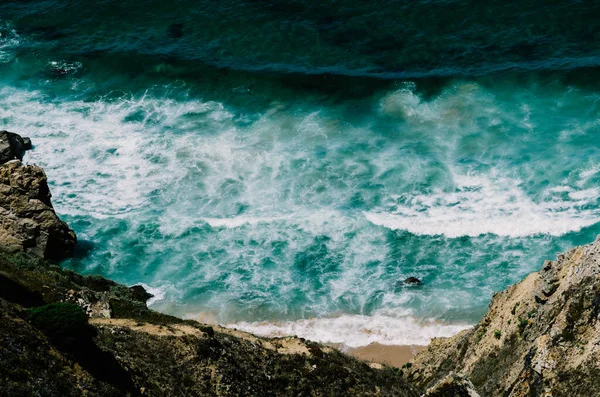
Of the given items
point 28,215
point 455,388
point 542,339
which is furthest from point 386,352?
point 28,215

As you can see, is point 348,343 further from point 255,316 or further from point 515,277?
point 515,277

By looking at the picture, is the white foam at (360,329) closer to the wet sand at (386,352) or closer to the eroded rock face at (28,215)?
the wet sand at (386,352)

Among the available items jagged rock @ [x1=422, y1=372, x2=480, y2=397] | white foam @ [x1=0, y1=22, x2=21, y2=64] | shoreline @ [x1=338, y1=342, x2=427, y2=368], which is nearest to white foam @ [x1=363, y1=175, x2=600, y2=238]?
shoreline @ [x1=338, y1=342, x2=427, y2=368]

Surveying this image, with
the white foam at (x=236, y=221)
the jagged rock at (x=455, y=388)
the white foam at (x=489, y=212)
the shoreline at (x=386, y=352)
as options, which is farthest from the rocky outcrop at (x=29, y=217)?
the jagged rock at (x=455, y=388)

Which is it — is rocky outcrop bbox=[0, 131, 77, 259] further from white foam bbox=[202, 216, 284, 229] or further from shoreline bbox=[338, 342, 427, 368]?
shoreline bbox=[338, 342, 427, 368]

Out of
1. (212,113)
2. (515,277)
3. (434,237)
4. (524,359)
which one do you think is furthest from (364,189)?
(524,359)
